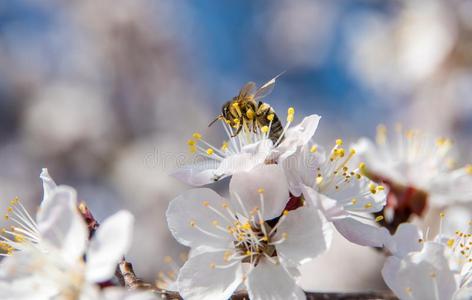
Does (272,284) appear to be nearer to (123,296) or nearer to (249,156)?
(249,156)

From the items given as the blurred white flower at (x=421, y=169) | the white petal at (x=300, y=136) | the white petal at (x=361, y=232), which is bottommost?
the white petal at (x=361, y=232)

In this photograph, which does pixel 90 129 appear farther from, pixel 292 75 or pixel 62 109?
pixel 292 75

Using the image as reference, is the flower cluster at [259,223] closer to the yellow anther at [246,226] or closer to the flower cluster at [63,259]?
the yellow anther at [246,226]

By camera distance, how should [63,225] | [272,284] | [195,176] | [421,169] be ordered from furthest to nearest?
[421,169] < [195,176] < [272,284] < [63,225]

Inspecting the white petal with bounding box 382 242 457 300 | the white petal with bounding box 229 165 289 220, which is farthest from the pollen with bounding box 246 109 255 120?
the white petal with bounding box 382 242 457 300

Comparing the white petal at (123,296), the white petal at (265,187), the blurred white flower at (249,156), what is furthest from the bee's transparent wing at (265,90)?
the white petal at (123,296)

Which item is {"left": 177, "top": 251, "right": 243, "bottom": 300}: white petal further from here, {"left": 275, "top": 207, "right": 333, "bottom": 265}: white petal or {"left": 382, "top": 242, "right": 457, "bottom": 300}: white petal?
{"left": 382, "top": 242, "right": 457, "bottom": 300}: white petal

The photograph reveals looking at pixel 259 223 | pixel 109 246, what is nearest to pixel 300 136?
pixel 259 223
